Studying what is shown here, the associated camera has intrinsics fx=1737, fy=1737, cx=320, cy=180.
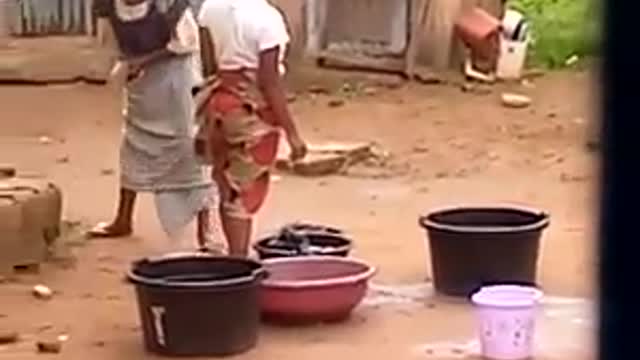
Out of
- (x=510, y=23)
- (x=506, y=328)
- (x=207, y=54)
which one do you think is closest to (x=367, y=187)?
(x=207, y=54)

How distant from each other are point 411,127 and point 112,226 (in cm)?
367

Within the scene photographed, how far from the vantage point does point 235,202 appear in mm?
5605

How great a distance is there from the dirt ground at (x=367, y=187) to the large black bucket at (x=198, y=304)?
0.31 feet

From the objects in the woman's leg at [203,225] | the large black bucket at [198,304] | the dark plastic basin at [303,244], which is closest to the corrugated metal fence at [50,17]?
the woman's leg at [203,225]

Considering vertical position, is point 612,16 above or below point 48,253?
above

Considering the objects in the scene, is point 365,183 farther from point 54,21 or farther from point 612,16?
point 612,16

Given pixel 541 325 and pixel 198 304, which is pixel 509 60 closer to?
pixel 541 325

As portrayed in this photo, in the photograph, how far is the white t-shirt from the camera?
214 inches

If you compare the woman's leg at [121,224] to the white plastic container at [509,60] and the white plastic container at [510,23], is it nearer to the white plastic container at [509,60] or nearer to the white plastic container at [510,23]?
the white plastic container at [509,60]

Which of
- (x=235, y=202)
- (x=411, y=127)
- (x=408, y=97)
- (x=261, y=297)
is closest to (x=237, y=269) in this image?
(x=261, y=297)

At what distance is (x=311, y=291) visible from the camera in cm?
499

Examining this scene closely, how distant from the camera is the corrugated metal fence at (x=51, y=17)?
11.8 metres

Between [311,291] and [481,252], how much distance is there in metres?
0.65

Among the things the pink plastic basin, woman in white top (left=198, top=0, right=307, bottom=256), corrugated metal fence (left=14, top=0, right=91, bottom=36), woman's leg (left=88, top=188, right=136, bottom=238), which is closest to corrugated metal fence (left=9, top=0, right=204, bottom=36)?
corrugated metal fence (left=14, top=0, right=91, bottom=36)
